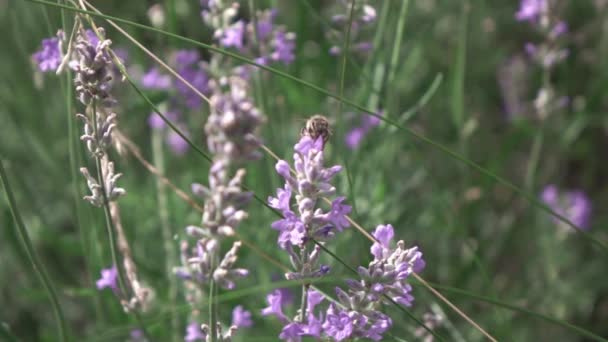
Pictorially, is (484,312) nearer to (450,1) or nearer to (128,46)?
(450,1)

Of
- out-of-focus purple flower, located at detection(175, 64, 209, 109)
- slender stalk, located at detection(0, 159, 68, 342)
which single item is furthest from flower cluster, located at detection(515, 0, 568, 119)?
slender stalk, located at detection(0, 159, 68, 342)

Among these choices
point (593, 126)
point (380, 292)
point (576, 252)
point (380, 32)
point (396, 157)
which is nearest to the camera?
point (380, 292)

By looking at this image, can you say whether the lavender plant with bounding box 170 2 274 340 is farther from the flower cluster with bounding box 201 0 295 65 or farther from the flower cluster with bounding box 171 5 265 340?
the flower cluster with bounding box 201 0 295 65

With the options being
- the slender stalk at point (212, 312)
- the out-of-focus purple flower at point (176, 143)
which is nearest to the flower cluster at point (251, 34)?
the slender stalk at point (212, 312)

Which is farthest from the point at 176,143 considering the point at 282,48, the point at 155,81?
the point at 282,48

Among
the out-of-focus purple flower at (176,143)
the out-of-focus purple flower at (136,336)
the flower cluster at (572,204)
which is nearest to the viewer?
the out-of-focus purple flower at (136,336)

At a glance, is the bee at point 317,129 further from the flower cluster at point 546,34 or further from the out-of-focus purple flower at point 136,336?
the flower cluster at point 546,34

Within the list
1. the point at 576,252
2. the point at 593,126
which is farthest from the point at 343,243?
the point at 593,126
